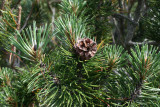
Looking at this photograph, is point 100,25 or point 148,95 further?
point 100,25

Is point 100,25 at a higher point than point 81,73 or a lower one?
higher

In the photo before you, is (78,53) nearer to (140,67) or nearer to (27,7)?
(140,67)

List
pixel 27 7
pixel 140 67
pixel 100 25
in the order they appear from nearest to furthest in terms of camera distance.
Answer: pixel 140 67 < pixel 100 25 < pixel 27 7

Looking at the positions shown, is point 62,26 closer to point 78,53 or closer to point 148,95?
point 78,53

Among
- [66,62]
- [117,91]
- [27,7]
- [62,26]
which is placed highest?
[27,7]

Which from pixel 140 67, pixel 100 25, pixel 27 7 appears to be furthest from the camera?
pixel 27 7

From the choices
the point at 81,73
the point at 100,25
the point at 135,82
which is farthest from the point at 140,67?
the point at 100,25

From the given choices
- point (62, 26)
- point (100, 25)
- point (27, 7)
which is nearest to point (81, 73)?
point (62, 26)
